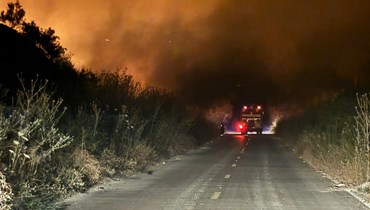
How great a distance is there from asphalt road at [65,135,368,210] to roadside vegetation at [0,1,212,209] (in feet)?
3.03

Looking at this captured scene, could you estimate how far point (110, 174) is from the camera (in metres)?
20.4

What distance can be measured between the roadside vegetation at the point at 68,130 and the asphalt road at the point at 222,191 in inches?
36.4

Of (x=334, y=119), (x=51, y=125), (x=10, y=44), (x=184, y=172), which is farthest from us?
(x=10, y=44)

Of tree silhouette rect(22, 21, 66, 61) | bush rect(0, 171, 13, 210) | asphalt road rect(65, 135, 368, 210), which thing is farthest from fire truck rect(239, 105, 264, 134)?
bush rect(0, 171, 13, 210)

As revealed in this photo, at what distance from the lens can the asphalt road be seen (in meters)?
14.0

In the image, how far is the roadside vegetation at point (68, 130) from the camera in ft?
41.1

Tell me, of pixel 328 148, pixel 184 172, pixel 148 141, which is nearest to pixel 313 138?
pixel 328 148

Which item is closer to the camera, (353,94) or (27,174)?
(27,174)

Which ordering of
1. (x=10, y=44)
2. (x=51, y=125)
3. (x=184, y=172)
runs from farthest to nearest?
(x=10, y=44) → (x=184, y=172) → (x=51, y=125)

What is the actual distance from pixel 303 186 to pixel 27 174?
896 centimetres

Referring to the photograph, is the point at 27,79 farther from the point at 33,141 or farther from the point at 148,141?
the point at 33,141

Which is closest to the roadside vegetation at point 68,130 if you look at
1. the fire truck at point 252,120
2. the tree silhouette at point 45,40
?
the tree silhouette at point 45,40

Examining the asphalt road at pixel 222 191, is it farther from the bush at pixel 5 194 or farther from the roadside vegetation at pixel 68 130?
the bush at pixel 5 194

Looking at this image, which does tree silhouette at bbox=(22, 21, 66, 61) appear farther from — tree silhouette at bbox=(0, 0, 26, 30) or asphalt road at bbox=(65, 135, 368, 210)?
asphalt road at bbox=(65, 135, 368, 210)
